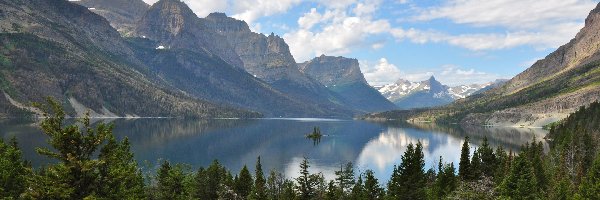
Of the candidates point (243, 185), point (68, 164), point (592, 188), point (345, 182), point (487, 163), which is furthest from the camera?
point (345, 182)

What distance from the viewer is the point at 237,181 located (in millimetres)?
103125

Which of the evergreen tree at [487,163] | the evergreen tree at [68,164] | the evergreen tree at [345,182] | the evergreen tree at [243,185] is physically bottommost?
the evergreen tree at [345,182]

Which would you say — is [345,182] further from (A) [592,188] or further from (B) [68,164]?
(B) [68,164]

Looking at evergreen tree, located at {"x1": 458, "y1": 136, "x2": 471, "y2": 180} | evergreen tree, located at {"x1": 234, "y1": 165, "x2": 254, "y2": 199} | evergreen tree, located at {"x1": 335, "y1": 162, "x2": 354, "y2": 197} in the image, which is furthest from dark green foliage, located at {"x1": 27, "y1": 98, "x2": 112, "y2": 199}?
evergreen tree, located at {"x1": 335, "y1": 162, "x2": 354, "y2": 197}

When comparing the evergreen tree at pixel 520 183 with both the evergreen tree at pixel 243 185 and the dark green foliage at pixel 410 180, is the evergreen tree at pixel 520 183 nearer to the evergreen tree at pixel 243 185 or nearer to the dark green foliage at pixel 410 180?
the dark green foliage at pixel 410 180

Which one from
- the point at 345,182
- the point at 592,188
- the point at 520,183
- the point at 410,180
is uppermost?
the point at 592,188

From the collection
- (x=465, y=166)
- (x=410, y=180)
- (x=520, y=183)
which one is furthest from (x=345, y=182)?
(x=520, y=183)

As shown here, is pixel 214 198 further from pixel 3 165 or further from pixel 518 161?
pixel 518 161

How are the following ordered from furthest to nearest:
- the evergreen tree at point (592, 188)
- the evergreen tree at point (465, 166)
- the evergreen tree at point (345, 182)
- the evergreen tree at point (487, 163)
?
the evergreen tree at point (345, 182), the evergreen tree at point (487, 163), the evergreen tree at point (465, 166), the evergreen tree at point (592, 188)

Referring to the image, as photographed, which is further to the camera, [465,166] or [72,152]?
[465,166]

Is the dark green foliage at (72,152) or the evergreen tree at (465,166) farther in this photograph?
the evergreen tree at (465,166)

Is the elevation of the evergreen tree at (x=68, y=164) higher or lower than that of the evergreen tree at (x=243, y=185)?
higher

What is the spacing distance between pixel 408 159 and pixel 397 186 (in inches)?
197

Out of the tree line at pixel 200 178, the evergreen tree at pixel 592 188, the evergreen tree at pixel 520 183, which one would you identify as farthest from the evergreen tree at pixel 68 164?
the evergreen tree at pixel 520 183
